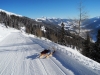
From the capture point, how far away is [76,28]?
2573 centimetres

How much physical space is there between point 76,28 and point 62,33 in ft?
76.2

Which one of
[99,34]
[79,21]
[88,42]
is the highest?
[79,21]

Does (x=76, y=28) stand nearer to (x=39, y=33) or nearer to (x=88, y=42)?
(x=88, y=42)

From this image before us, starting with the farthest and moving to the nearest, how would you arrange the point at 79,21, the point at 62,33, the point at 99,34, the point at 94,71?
1. the point at 62,33
2. the point at 99,34
3. the point at 79,21
4. the point at 94,71

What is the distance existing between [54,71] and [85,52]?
30.7 metres

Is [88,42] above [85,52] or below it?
above

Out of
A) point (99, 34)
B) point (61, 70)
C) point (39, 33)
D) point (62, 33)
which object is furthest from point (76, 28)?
point (39, 33)

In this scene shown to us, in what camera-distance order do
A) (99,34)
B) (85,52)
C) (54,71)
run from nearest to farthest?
(54,71) < (99,34) < (85,52)

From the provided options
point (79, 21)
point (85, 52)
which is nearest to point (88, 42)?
point (85, 52)

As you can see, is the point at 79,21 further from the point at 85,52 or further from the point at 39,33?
the point at 39,33

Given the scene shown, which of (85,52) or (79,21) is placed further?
(85,52)

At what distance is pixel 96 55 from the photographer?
30.4 metres

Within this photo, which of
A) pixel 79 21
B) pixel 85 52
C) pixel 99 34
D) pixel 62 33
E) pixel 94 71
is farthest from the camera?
pixel 62 33

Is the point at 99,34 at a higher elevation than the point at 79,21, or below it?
below
